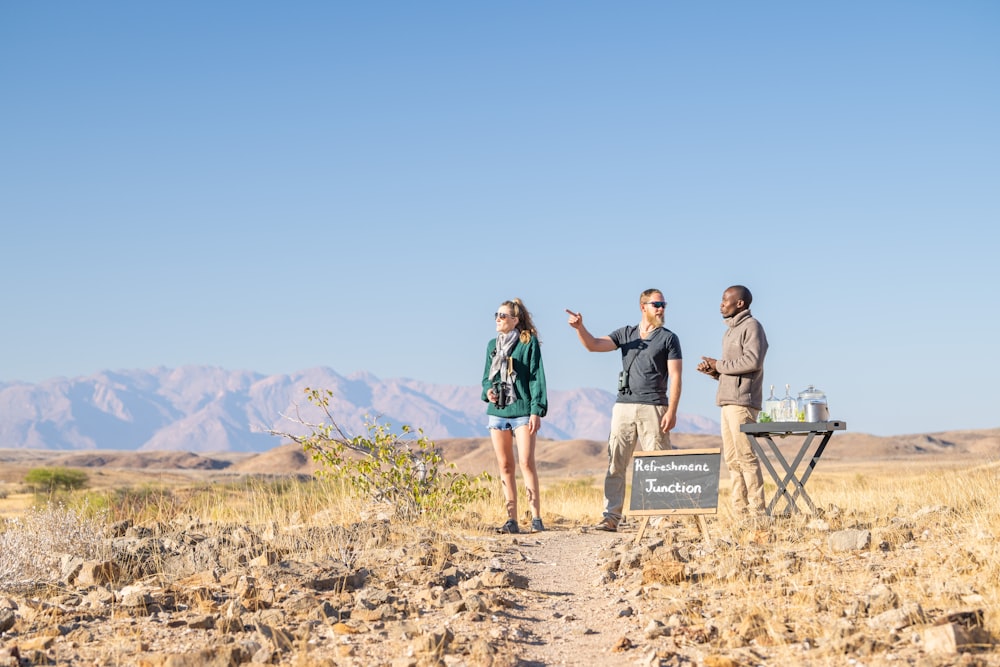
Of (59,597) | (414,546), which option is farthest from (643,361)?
(59,597)

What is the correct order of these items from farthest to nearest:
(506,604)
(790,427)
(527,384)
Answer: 1. (527,384)
2. (790,427)
3. (506,604)

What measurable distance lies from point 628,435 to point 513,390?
3.92ft

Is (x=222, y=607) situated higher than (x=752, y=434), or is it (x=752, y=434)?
(x=752, y=434)

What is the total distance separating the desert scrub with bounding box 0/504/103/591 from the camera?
265 inches

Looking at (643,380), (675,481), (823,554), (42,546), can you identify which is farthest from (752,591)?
(42,546)

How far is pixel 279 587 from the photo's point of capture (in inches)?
245

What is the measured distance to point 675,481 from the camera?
26.8ft

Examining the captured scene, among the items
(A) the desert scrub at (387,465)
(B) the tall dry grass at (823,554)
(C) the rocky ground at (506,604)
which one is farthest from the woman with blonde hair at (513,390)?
(A) the desert scrub at (387,465)

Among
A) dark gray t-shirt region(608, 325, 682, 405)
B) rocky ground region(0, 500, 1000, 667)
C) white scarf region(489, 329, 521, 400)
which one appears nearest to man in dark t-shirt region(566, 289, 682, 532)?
dark gray t-shirt region(608, 325, 682, 405)

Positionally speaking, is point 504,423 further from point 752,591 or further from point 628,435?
point 752,591

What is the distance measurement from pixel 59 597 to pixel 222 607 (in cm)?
125

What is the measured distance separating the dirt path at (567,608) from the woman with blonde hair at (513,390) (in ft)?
2.49

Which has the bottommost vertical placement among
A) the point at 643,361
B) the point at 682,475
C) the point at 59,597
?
the point at 59,597

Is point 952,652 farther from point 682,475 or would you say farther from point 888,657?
point 682,475
